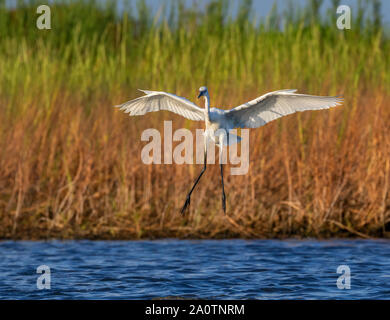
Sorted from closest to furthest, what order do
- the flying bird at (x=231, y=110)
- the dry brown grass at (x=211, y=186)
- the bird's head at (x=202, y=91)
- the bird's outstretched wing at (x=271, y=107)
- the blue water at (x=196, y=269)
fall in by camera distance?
1. the bird's head at (x=202, y=91)
2. the flying bird at (x=231, y=110)
3. the bird's outstretched wing at (x=271, y=107)
4. the blue water at (x=196, y=269)
5. the dry brown grass at (x=211, y=186)

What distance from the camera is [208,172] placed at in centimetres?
929

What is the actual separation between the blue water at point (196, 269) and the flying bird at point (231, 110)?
1.69 meters

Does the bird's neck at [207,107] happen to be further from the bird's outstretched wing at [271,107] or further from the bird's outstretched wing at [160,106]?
the bird's outstretched wing at [160,106]

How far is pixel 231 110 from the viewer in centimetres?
549

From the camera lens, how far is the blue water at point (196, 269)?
283 inches

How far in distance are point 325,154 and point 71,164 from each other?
111 inches

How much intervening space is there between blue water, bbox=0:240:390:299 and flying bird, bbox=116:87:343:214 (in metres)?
1.69

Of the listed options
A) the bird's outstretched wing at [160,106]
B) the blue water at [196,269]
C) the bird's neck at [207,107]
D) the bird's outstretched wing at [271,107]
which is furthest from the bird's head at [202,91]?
the blue water at [196,269]

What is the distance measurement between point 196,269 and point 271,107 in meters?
2.64

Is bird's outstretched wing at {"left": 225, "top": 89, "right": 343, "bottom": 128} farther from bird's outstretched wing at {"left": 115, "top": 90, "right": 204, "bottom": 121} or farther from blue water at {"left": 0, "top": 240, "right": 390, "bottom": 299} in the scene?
blue water at {"left": 0, "top": 240, "right": 390, "bottom": 299}

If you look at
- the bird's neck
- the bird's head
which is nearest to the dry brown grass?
the bird's neck

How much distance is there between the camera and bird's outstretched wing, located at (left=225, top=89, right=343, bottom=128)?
562 cm
